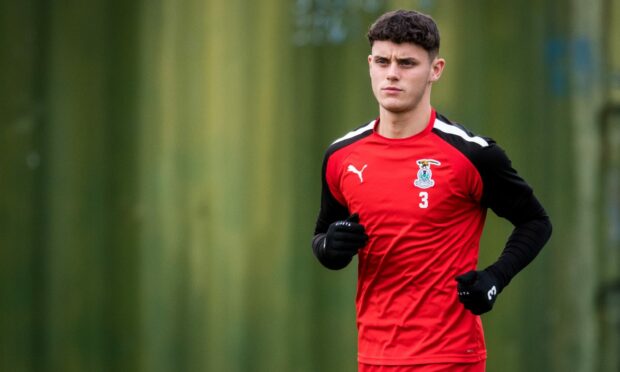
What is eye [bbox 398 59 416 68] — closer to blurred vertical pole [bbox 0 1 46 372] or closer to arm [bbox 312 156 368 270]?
arm [bbox 312 156 368 270]

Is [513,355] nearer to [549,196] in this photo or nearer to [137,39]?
[549,196]

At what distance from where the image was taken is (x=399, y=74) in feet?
14.4

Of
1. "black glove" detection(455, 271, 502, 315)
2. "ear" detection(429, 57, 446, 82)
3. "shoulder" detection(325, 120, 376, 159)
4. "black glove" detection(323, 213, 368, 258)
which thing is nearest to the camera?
"black glove" detection(455, 271, 502, 315)

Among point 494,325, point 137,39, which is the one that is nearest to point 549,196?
point 494,325

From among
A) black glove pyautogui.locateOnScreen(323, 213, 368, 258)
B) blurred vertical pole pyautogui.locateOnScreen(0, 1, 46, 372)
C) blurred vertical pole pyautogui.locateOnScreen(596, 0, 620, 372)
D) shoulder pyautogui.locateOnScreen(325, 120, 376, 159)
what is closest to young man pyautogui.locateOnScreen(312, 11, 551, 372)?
black glove pyautogui.locateOnScreen(323, 213, 368, 258)

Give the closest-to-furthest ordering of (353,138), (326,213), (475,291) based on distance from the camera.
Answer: (475,291) < (353,138) < (326,213)

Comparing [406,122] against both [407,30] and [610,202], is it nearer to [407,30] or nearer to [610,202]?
[407,30]

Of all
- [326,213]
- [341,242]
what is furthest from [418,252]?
[326,213]

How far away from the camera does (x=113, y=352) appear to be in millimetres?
7051

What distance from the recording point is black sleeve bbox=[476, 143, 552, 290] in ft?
14.4

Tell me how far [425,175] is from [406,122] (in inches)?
8.8

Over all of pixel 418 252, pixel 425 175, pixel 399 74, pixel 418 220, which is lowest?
pixel 418 252

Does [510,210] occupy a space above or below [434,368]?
above

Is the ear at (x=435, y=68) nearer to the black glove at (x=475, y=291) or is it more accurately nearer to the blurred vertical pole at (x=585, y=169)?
the black glove at (x=475, y=291)
